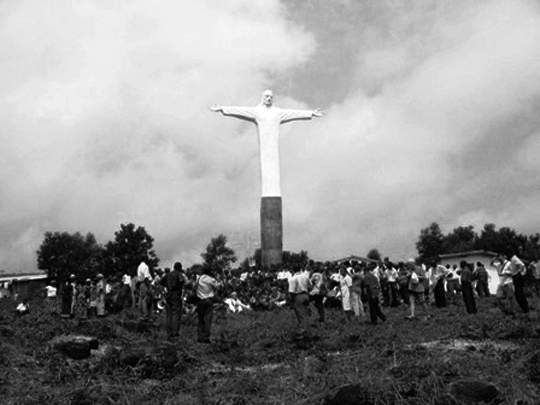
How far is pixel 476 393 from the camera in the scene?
643cm

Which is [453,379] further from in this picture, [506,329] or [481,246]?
[481,246]

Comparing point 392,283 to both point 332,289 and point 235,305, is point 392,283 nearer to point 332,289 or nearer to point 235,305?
point 332,289

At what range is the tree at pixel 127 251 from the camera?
180 ft

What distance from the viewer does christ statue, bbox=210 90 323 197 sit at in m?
32.7

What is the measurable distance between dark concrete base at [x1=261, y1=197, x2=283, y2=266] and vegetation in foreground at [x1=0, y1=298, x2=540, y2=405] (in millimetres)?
18508

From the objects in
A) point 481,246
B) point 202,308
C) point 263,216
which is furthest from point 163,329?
point 481,246

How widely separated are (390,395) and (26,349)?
6987 millimetres

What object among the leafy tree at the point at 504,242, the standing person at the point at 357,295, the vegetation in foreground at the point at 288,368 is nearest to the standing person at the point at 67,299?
the vegetation in foreground at the point at 288,368

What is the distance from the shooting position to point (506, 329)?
10.5 m

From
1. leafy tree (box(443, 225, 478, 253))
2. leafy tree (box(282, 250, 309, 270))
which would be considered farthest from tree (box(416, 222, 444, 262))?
leafy tree (box(282, 250, 309, 270))

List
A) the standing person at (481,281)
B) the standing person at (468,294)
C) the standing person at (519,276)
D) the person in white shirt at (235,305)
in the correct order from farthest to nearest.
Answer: the standing person at (481,281) < the person in white shirt at (235,305) < the standing person at (468,294) < the standing person at (519,276)

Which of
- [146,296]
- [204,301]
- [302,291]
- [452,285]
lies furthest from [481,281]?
[204,301]

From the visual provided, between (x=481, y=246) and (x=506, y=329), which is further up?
(x=481, y=246)

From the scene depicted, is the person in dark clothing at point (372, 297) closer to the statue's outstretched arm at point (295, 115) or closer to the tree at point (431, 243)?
the statue's outstretched arm at point (295, 115)
